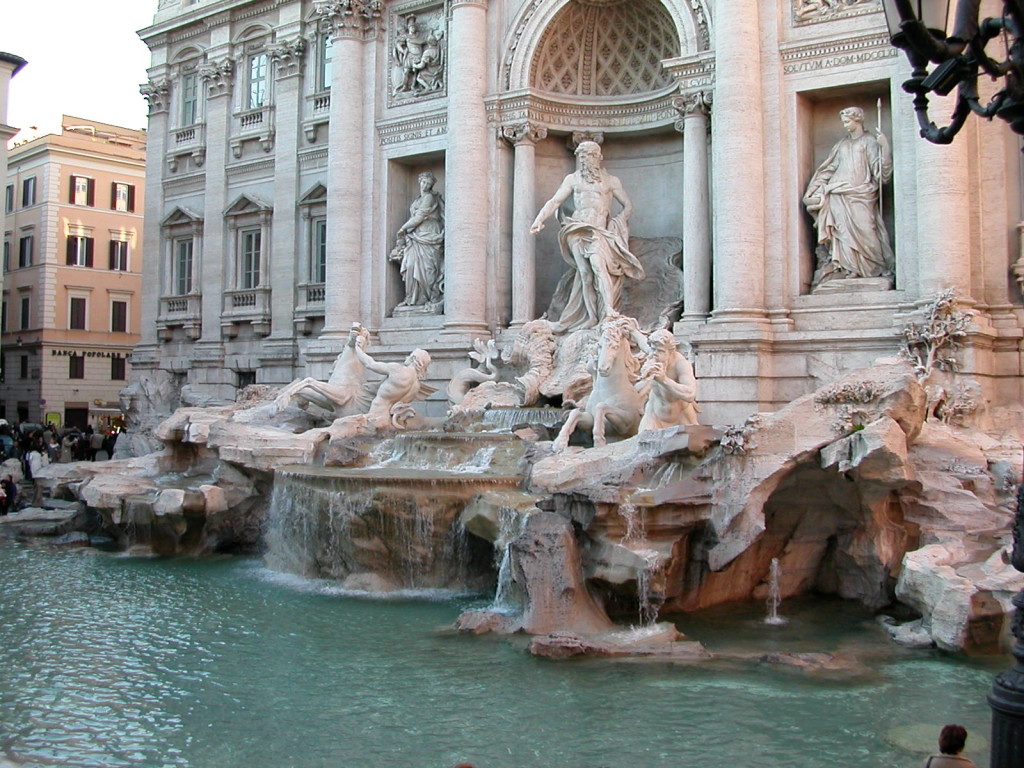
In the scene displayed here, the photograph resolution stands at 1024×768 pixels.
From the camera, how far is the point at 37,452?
19.7 meters

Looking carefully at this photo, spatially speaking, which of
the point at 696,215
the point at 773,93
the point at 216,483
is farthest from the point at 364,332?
the point at 773,93

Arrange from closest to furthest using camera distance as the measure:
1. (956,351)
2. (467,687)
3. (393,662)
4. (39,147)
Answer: (467,687)
(393,662)
(956,351)
(39,147)

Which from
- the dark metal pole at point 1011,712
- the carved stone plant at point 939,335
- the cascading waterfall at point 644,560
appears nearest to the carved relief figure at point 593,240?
the carved stone plant at point 939,335

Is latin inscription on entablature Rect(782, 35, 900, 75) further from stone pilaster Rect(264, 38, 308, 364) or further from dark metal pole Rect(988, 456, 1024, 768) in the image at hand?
dark metal pole Rect(988, 456, 1024, 768)

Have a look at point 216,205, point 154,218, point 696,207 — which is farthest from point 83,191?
point 696,207

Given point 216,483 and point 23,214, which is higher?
point 23,214

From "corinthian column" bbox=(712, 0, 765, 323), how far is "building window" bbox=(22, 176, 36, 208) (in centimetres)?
2962

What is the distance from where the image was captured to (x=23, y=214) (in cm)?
3809

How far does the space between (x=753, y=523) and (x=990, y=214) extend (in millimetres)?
6550

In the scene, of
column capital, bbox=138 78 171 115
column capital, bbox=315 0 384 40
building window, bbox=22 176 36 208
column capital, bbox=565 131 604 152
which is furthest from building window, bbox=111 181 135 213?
column capital, bbox=565 131 604 152

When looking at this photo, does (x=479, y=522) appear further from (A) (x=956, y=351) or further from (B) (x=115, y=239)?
(B) (x=115, y=239)

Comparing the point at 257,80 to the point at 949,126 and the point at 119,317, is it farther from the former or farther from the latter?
the point at 949,126

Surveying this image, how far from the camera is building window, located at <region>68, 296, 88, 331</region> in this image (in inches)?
1460

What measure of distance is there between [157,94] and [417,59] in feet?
29.1
